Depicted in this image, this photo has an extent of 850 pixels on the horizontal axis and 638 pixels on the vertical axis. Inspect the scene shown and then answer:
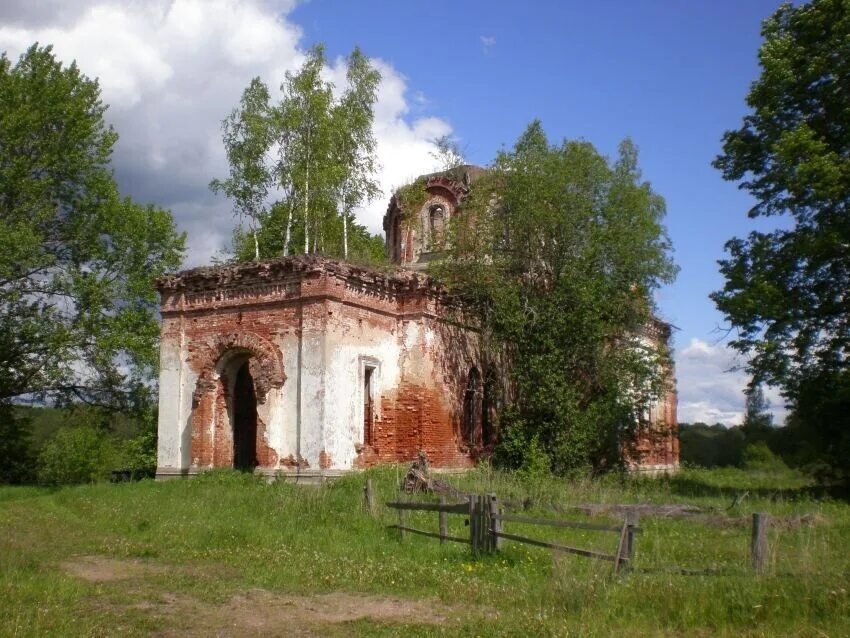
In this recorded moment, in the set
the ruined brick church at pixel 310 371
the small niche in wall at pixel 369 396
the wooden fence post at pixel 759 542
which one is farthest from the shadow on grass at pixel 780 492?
the wooden fence post at pixel 759 542

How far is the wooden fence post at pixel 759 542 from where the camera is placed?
8.37 meters

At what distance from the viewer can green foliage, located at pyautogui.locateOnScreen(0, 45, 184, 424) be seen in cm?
2477

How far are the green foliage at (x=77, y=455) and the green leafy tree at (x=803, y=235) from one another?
24465mm

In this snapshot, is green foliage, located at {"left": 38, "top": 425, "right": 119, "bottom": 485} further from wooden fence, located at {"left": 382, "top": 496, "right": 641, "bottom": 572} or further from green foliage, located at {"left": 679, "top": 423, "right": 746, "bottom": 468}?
green foliage, located at {"left": 679, "top": 423, "right": 746, "bottom": 468}

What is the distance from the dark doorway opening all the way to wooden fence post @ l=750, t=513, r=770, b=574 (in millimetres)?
14334

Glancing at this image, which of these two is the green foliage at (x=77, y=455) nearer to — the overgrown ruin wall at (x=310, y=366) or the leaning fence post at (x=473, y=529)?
the overgrown ruin wall at (x=310, y=366)

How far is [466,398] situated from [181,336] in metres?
7.90

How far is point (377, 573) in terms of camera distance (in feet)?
33.4

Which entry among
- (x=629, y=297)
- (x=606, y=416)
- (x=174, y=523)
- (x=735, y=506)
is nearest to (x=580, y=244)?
(x=629, y=297)

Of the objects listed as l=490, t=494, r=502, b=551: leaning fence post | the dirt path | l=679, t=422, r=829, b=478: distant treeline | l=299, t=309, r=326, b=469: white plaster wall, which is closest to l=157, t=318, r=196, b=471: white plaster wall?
l=299, t=309, r=326, b=469: white plaster wall

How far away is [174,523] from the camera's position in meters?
13.8

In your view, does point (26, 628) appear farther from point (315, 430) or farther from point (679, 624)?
point (315, 430)

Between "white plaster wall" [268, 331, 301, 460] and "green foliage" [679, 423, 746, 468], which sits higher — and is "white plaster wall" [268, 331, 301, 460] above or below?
above

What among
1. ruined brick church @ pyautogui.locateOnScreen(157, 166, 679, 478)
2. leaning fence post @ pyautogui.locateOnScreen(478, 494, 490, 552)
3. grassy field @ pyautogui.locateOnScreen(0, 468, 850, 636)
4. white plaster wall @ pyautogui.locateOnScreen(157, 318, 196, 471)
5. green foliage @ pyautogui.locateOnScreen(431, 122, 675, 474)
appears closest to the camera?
grassy field @ pyautogui.locateOnScreen(0, 468, 850, 636)
